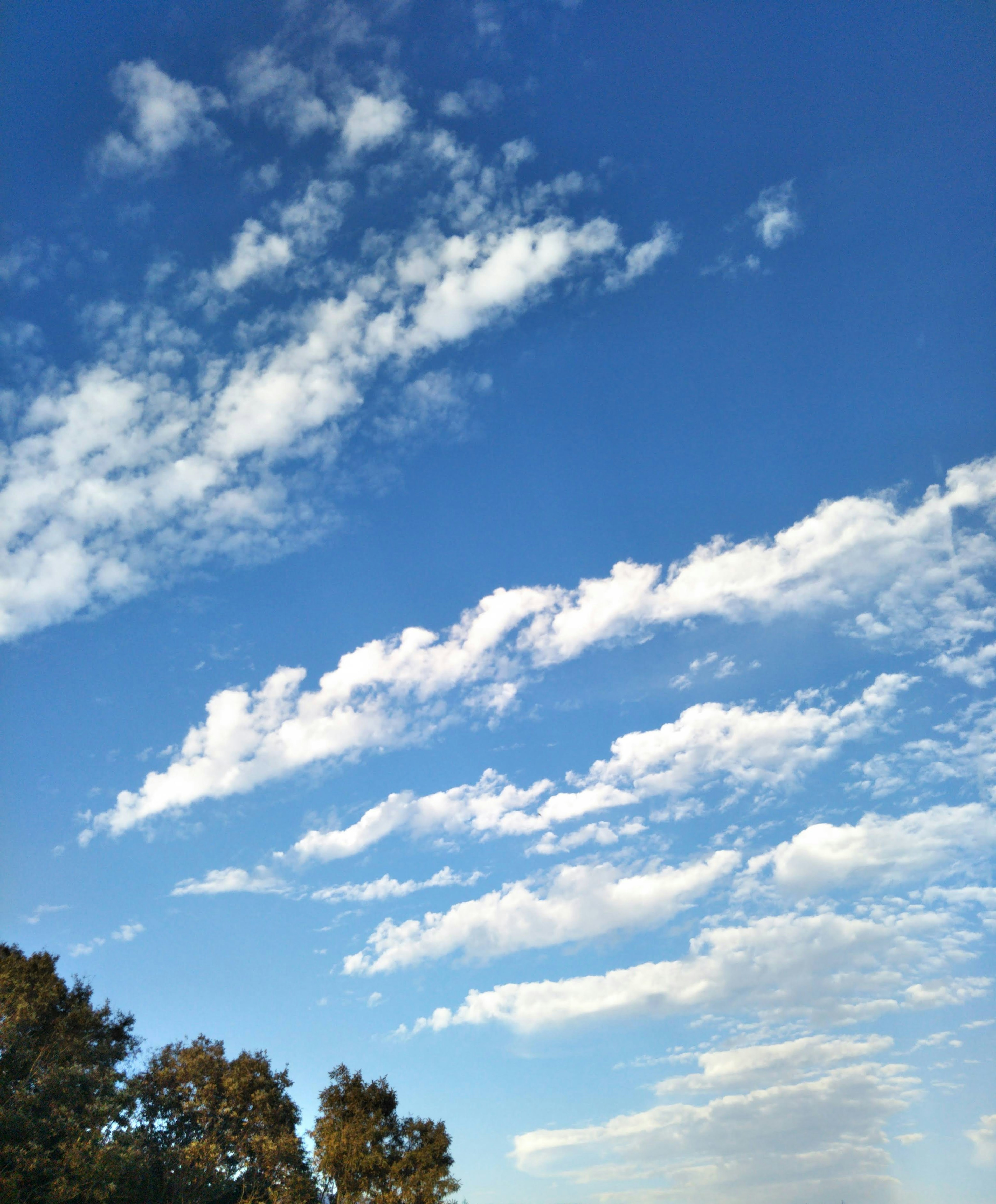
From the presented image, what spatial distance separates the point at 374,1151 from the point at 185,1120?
1328 cm

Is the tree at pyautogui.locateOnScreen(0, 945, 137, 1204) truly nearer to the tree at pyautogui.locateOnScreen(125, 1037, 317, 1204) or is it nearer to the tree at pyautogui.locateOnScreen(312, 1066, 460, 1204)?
the tree at pyautogui.locateOnScreen(125, 1037, 317, 1204)

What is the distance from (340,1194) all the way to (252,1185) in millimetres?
5917

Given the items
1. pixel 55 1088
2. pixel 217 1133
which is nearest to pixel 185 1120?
pixel 217 1133

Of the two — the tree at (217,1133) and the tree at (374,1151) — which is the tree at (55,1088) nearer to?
the tree at (217,1133)

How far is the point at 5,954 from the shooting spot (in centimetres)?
5688

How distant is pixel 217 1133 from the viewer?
176ft

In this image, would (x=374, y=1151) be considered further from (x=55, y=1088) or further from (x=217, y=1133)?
(x=55, y=1088)

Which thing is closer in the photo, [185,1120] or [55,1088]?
[55,1088]

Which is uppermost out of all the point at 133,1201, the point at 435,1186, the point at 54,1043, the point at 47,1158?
the point at 54,1043

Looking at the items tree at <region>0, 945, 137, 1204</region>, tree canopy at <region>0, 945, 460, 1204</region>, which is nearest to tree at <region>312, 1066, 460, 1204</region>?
tree canopy at <region>0, 945, 460, 1204</region>

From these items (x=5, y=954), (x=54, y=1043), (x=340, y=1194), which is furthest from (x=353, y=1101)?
(x=5, y=954)

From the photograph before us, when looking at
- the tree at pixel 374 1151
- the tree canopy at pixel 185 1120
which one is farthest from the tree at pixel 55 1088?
the tree at pixel 374 1151

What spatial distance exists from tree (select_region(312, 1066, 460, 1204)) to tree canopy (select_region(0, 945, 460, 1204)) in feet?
0.25

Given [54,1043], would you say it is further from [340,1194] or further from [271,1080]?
[340,1194]
